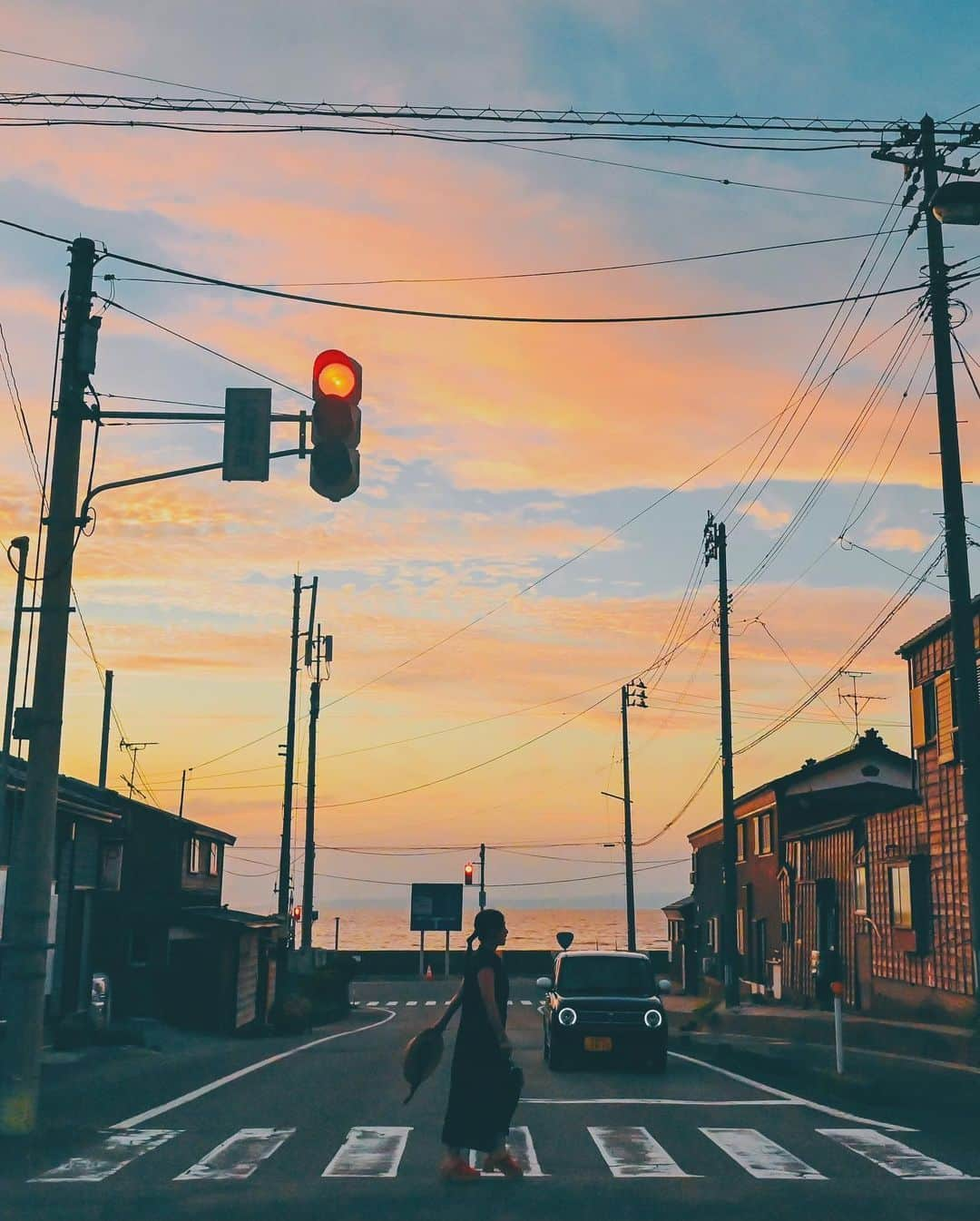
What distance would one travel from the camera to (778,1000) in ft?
152

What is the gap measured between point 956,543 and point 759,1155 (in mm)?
10968

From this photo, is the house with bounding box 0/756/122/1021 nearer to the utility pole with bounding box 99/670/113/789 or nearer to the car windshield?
the car windshield

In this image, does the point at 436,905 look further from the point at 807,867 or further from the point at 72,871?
the point at 72,871

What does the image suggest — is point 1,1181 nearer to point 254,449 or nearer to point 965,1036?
point 254,449

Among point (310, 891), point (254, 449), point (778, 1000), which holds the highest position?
point (254, 449)

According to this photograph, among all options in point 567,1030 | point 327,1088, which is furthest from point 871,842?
point 327,1088

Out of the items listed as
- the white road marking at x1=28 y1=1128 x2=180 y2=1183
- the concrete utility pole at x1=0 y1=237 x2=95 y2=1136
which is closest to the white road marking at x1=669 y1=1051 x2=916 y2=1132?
the white road marking at x1=28 y1=1128 x2=180 y2=1183

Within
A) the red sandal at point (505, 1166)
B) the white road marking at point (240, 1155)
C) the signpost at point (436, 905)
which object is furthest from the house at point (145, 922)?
the signpost at point (436, 905)

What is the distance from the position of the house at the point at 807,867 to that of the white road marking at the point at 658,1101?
16619mm

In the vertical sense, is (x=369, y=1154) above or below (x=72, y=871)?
below

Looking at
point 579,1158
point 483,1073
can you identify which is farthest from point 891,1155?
point 483,1073

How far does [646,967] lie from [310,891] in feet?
112

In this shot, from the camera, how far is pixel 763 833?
50.8m

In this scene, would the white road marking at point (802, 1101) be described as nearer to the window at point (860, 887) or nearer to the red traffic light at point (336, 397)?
the red traffic light at point (336, 397)
